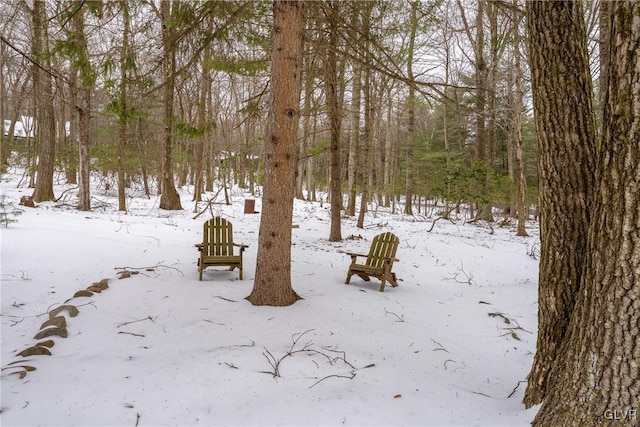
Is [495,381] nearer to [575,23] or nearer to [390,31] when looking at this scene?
[575,23]

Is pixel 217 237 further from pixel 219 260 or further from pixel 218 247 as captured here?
pixel 219 260

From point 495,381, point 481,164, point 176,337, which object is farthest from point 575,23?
point 481,164

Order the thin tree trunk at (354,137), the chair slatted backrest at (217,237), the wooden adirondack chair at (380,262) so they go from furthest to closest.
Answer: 1. the thin tree trunk at (354,137)
2. the chair slatted backrest at (217,237)
3. the wooden adirondack chair at (380,262)

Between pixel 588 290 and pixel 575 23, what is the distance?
69.3 inches

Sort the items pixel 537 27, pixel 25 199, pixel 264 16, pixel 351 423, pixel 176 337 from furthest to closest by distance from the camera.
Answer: pixel 25 199, pixel 264 16, pixel 176 337, pixel 537 27, pixel 351 423

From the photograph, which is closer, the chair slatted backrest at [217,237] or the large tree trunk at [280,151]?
the large tree trunk at [280,151]

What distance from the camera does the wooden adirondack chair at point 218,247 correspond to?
5.42m

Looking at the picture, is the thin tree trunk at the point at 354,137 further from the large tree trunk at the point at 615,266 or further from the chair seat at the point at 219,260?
the large tree trunk at the point at 615,266

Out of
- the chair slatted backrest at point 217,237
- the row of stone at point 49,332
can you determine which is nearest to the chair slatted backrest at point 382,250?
the chair slatted backrest at point 217,237

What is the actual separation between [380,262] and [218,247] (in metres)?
2.76

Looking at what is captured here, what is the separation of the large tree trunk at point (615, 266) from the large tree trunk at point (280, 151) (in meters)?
3.02

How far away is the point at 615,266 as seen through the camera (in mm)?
1735

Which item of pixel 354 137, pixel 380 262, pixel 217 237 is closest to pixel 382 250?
pixel 380 262

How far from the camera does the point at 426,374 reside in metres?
3.06
